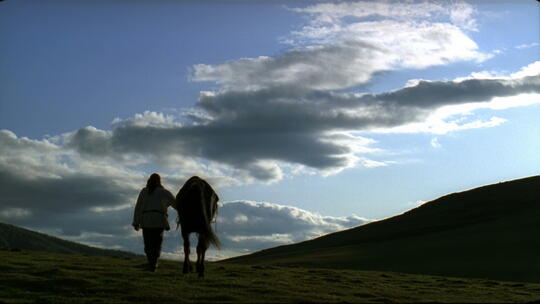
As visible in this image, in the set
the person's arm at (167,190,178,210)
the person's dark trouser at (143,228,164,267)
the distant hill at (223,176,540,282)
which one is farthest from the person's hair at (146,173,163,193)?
the distant hill at (223,176,540,282)

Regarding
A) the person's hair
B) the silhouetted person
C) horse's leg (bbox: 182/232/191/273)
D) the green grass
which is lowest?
the green grass

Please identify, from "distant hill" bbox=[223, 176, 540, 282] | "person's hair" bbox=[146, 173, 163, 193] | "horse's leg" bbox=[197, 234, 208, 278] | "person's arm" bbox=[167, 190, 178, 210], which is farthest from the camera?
"distant hill" bbox=[223, 176, 540, 282]

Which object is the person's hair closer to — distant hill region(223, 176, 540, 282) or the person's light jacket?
the person's light jacket

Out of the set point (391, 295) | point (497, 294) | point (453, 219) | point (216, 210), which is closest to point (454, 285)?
point (497, 294)

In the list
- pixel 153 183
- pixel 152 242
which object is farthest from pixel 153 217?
pixel 153 183

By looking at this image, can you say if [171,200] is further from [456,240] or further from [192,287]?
[456,240]

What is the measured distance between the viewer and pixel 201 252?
19.2 m

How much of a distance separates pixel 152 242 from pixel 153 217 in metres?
0.70

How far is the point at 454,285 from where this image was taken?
24.3 m

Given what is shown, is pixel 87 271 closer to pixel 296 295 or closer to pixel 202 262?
pixel 202 262

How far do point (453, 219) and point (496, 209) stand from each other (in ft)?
20.4

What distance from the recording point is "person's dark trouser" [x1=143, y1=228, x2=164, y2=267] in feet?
62.9

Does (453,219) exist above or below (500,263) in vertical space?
above

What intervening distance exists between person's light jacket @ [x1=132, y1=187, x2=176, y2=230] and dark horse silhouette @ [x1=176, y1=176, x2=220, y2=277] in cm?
35
